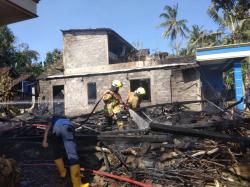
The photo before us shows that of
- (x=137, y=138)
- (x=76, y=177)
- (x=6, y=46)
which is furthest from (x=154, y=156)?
(x=6, y=46)

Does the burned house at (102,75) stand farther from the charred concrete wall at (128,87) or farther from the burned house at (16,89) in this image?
the burned house at (16,89)

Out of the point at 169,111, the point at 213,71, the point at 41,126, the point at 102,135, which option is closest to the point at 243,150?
the point at 102,135

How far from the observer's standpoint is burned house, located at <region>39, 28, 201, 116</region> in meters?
20.5

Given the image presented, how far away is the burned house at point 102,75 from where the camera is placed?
2047 cm

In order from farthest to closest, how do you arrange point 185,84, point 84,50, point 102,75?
point 84,50 < point 102,75 < point 185,84

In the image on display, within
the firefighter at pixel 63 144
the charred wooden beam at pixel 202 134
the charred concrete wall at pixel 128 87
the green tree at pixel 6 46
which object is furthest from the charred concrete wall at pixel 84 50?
the charred wooden beam at pixel 202 134

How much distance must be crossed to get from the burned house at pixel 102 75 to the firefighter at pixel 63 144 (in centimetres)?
1323

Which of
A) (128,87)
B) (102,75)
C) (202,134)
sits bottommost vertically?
(202,134)

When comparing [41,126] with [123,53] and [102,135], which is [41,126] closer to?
[102,135]

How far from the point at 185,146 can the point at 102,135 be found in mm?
1788

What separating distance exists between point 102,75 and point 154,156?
1546 centimetres

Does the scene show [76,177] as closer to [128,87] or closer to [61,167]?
[61,167]

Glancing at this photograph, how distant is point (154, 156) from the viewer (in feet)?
23.5

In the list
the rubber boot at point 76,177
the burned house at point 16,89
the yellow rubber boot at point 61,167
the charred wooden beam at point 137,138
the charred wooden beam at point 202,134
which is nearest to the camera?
the rubber boot at point 76,177
